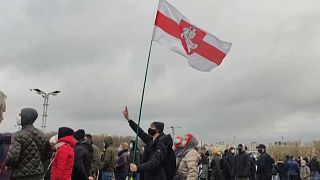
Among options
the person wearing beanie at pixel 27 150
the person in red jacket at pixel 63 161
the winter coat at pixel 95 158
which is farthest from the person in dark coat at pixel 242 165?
the person wearing beanie at pixel 27 150

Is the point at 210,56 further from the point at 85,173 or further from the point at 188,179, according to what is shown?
the point at 85,173

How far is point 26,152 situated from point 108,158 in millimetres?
6720

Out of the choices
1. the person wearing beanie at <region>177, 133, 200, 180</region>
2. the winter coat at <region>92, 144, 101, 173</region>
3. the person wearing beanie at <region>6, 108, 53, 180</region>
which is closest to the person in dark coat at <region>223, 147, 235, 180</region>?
the winter coat at <region>92, 144, 101, 173</region>

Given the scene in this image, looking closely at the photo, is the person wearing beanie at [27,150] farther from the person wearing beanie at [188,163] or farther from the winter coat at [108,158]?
the winter coat at [108,158]

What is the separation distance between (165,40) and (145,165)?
2703 millimetres

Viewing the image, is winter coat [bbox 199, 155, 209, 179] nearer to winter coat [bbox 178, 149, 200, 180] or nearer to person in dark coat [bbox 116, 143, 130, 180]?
person in dark coat [bbox 116, 143, 130, 180]

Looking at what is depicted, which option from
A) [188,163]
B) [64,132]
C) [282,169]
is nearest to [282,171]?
[282,169]

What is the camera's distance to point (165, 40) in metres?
9.13

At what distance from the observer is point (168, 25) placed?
30.2 ft

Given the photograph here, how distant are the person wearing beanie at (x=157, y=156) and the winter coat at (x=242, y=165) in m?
8.78

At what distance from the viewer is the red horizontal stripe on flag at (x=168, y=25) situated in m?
9.05

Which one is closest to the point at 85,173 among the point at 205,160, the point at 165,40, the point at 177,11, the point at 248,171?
the point at 165,40

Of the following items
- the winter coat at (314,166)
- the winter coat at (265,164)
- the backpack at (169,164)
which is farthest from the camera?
the winter coat at (314,166)

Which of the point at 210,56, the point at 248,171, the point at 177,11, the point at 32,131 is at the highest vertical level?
the point at 177,11
